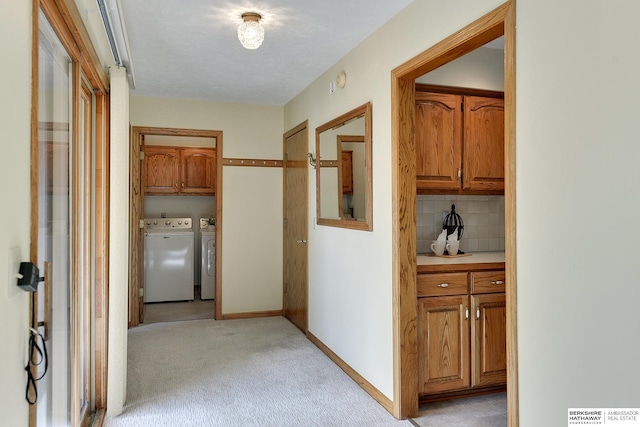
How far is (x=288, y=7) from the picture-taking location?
262 centimetres

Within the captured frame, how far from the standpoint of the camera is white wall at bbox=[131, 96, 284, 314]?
16.5 feet

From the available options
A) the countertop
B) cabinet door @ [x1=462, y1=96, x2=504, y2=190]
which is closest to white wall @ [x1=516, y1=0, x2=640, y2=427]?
the countertop

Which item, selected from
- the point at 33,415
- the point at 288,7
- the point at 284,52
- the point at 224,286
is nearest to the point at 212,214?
the point at 224,286

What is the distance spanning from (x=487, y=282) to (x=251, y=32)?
217 centimetres

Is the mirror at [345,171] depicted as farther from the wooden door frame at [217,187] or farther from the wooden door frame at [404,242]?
the wooden door frame at [217,187]

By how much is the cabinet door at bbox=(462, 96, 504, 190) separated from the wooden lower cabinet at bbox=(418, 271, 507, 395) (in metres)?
0.73

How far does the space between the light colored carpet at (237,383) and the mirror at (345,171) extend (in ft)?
3.76

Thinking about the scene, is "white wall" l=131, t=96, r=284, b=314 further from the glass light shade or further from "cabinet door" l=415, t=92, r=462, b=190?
"cabinet door" l=415, t=92, r=462, b=190

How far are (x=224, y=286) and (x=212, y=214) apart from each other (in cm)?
222

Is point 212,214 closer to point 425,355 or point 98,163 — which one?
point 98,163

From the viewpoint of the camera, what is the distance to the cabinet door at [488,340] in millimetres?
2850

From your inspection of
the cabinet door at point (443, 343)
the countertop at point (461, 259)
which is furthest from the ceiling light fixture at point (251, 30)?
the cabinet door at point (443, 343)

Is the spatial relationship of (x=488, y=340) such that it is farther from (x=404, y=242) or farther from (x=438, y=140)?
(x=438, y=140)

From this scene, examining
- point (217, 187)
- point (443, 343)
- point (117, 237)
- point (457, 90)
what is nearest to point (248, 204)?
point (217, 187)
